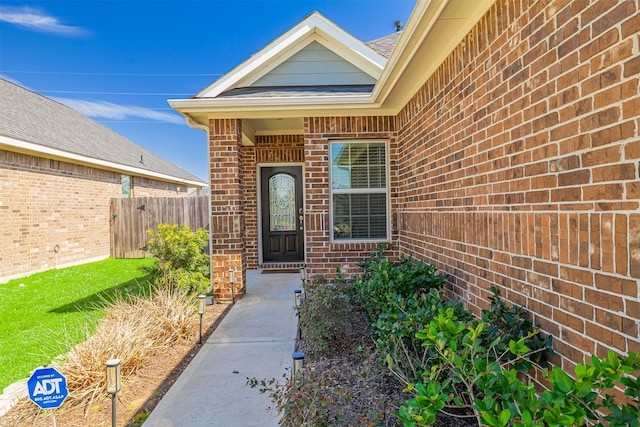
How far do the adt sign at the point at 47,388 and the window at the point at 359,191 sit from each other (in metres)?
4.41

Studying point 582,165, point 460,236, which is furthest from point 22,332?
point 582,165

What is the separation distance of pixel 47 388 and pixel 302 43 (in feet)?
20.0

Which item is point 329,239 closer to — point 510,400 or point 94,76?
point 510,400

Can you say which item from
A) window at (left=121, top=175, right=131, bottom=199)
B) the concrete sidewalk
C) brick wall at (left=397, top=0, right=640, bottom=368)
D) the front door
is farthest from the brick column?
window at (left=121, top=175, right=131, bottom=199)

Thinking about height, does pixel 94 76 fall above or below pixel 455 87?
above

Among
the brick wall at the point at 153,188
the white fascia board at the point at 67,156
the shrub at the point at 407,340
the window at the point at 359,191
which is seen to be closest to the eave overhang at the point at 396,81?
the window at the point at 359,191

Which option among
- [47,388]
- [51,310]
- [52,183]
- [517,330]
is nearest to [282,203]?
[51,310]

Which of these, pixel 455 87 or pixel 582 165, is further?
pixel 455 87

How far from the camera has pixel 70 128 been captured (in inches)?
507

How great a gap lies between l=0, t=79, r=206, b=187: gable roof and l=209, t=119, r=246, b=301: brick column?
18.6 feet

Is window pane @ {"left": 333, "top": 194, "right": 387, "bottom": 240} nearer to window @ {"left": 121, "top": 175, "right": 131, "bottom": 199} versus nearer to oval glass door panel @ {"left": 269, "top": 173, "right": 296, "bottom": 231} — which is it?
oval glass door panel @ {"left": 269, "top": 173, "right": 296, "bottom": 231}

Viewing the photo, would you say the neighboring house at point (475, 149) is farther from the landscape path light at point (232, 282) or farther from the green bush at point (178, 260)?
the green bush at point (178, 260)

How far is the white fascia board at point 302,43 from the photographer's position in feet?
20.9

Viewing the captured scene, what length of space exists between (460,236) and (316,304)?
160 cm
